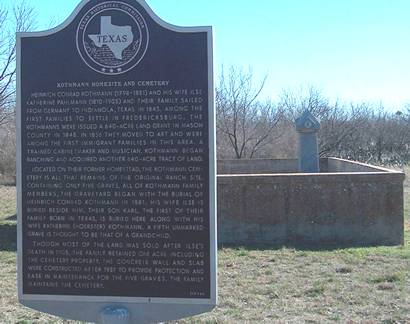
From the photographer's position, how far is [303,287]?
22.4 ft

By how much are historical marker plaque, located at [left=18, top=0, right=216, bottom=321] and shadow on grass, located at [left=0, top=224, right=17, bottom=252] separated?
20.3ft

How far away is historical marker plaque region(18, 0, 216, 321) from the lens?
377 centimetres

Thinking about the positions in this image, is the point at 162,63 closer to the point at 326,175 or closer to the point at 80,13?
the point at 80,13

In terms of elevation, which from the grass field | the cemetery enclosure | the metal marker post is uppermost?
the metal marker post

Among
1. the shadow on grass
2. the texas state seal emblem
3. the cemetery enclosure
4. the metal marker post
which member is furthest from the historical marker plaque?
the metal marker post

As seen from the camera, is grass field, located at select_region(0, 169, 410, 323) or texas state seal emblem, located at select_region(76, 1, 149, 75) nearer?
texas state seal emblem, located at select_region(76, 1, 149, 75)

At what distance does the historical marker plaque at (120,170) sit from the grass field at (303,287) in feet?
5.97

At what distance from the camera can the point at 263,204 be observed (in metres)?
10.4

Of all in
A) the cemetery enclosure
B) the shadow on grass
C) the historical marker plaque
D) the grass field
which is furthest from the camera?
the cemetery enclosure

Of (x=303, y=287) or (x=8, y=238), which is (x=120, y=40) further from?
(x=8, y=238)

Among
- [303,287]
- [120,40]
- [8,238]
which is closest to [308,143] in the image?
[8,238]

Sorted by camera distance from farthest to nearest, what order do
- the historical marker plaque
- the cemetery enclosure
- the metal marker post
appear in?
the metal marker post → the cemetery enclosure → the historical marker plaque

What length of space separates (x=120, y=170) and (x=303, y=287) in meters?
3.64

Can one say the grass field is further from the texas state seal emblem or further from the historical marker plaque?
the texas state seal emblem
